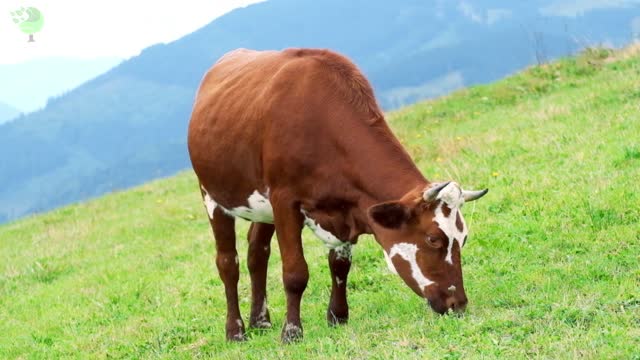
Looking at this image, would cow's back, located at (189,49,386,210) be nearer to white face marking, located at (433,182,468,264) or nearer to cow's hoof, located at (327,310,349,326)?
white face marking, located at (433,182,468,264)

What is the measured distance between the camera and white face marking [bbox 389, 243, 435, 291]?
24.2ft

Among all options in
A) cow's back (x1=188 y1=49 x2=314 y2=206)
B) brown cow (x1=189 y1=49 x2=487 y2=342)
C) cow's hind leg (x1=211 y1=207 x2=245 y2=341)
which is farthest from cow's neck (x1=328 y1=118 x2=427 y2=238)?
cow's hind leg (x1=211 y1=207 x2=245 y2=341)

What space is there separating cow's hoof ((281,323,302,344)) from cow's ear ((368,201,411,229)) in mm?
1499

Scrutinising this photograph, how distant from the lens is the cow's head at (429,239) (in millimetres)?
7148

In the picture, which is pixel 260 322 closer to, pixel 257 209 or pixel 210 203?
pixel 210 203

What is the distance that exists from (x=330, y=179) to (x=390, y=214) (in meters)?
0.69

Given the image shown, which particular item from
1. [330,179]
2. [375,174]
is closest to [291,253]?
[330,179]

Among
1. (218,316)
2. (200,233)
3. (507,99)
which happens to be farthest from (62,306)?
(507,99)

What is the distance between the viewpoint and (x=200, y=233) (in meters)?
16.5

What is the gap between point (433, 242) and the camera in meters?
7.25

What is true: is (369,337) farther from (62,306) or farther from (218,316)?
(62,306)

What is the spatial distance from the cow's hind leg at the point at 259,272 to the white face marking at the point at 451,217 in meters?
2.83

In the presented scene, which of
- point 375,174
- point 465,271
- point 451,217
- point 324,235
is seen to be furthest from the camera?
point 465,271

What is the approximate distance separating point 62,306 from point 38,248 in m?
6.71
